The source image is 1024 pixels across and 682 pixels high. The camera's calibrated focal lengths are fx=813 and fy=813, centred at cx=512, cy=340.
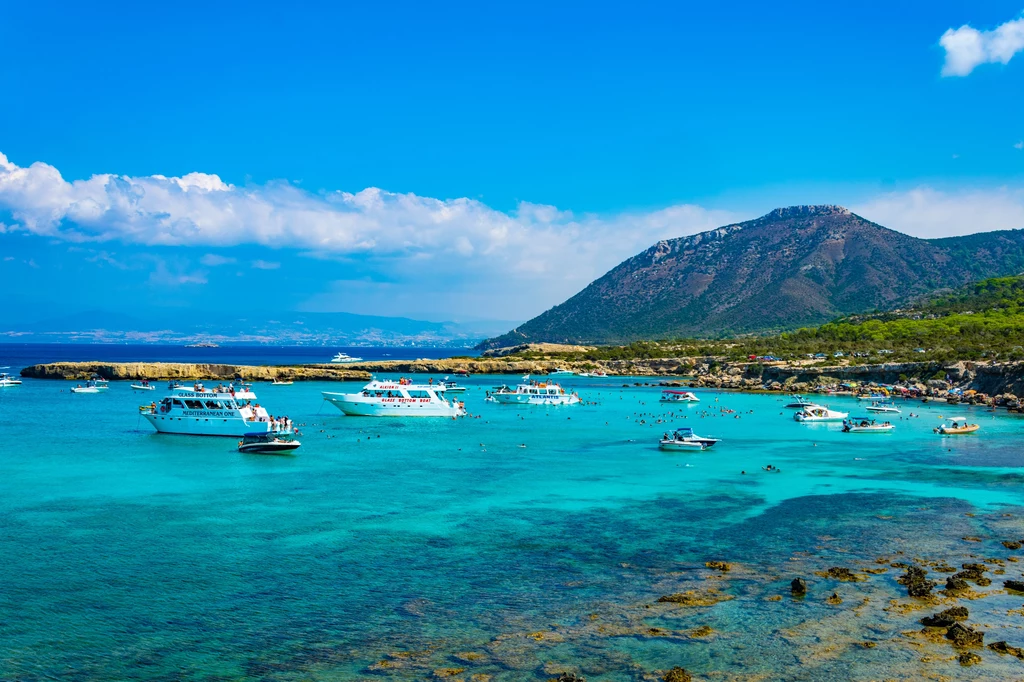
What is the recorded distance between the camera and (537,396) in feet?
327

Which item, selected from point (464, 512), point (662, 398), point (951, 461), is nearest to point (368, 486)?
point (464, 512)

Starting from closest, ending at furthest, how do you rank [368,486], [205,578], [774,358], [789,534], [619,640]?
[619,640], [205,578], [789,534], [368,486], [774,358]

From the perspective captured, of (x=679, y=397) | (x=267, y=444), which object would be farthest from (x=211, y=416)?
(x=679, y=397)

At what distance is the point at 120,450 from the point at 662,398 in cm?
6720

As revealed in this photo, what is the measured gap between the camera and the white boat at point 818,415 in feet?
248

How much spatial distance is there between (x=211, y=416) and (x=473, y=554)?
37240mm

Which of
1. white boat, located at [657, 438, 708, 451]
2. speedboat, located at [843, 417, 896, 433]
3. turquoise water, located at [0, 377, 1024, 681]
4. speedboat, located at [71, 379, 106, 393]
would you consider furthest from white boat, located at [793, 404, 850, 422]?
speedboat, located at [71, 379, 106, 393]

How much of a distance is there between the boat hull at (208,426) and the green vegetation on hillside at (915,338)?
289ft

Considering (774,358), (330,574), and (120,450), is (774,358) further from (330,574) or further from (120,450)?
(330,574)

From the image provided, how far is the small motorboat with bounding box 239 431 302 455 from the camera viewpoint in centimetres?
5244

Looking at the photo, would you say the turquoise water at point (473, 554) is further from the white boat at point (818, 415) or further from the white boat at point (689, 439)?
the white boat at point (818, 415)

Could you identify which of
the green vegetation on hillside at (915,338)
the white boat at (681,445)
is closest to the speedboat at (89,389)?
the white boat at (681,445)

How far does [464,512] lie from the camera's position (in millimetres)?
35656

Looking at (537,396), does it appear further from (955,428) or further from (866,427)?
(955,428)
